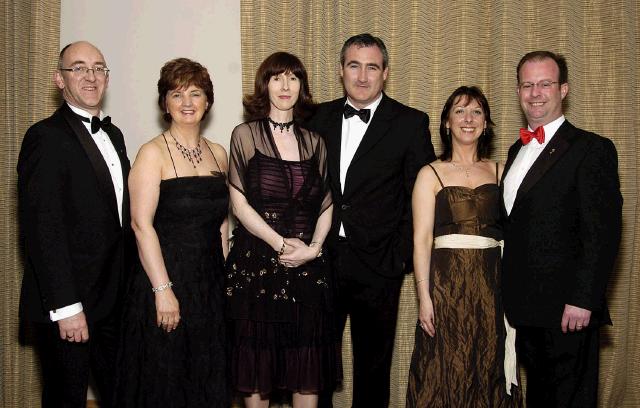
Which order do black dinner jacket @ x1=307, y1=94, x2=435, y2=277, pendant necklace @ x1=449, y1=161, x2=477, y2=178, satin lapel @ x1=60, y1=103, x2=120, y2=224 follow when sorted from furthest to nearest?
black dinner jacket @ x1=307, y1=94, x2=435, y2=277
pendant necklace @ x1=449, y1=161, x2=477, y2=178
satin lapel @ x1=60, y1=103, x2=120, y2=224

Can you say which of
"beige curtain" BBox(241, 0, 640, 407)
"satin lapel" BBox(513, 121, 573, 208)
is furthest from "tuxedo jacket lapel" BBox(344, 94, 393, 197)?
"satin lapel" BBox(513, 121, 573, 208)

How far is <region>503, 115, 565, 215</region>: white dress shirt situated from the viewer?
2551mm

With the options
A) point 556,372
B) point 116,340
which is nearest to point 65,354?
point 116,340

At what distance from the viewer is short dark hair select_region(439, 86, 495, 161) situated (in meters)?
2.77

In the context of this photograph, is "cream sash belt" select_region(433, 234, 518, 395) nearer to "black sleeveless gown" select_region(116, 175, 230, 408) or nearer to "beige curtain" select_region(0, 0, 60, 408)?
"black sleeveless gown" select_region(116, 175, 230, 408)

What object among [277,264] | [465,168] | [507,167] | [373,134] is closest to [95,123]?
[277,264]

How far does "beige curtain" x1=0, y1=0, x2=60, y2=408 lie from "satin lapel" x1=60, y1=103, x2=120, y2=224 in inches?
44.1

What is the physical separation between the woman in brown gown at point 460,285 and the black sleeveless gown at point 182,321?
86cm

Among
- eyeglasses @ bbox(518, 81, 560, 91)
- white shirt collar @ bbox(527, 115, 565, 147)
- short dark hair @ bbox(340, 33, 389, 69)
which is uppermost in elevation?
short dark hair @ bbox(340, 33, 389, 69)

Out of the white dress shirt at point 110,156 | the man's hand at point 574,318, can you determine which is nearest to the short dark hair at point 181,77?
the white dress shirt at point 110,156

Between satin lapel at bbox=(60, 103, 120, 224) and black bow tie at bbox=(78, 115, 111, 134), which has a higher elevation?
black bow tie at bbox=(78, 115, 111, 134)

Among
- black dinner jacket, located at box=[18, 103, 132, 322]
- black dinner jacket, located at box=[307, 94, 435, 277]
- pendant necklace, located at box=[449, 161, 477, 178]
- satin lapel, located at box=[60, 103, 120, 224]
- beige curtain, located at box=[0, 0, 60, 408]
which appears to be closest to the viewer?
black dinner jacket, located at box=[18, 103, 132, 322]

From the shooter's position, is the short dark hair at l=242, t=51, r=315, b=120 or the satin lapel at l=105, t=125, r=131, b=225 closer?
the satin lapel at l=105, t=125, r=131, b=225

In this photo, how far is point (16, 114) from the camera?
3.47 meters
